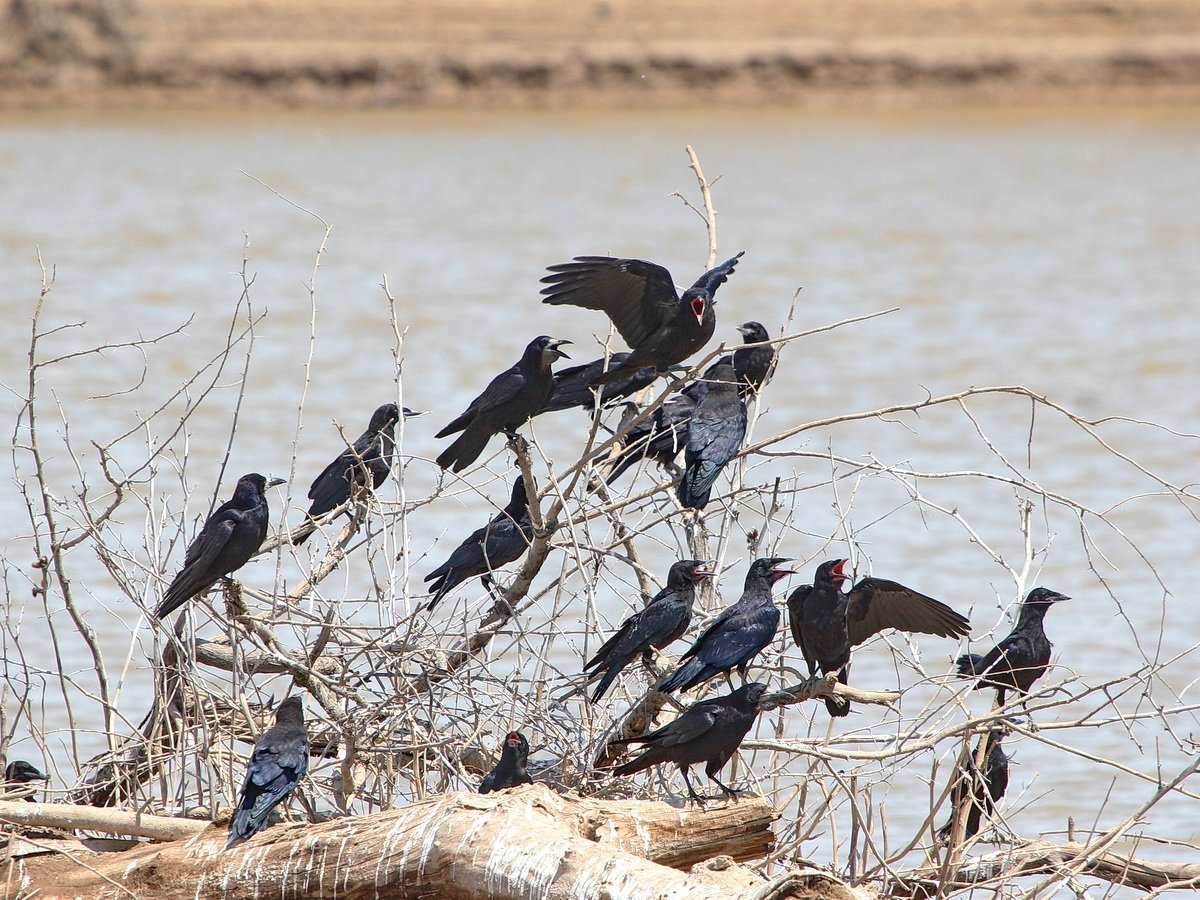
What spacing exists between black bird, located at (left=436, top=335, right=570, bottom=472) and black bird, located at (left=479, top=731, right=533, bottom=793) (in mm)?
948

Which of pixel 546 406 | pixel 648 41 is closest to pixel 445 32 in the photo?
pixel 648 41

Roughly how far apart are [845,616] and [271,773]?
173cm

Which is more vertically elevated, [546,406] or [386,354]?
[386,354]

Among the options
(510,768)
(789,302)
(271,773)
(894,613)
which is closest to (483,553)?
(510,768)

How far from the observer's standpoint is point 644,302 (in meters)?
5.55

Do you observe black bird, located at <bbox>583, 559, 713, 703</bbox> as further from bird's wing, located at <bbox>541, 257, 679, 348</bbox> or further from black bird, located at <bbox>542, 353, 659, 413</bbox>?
bird's wing, located at <bbox>541, 257, 679, 348</bbox>

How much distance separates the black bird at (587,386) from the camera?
555cm

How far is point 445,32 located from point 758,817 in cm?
2675

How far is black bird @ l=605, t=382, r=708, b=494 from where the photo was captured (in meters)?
5.79

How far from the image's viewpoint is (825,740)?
16.6 ft

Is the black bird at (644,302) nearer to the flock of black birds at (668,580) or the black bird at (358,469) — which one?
the flock of black birds at (668,580)

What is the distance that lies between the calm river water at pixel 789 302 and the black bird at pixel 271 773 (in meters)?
1.25

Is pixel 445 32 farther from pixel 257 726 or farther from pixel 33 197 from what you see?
pixel 257 726

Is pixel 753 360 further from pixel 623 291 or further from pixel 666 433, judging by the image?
pixel 623 291
